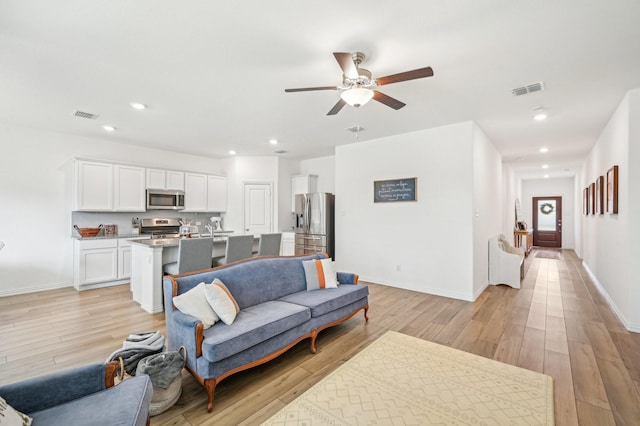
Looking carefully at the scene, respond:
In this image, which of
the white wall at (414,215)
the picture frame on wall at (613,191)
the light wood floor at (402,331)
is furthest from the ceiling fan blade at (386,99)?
the picture frame on wall at (613,191)

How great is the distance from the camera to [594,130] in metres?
4.92

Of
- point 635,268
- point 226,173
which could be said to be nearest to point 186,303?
point 635,268

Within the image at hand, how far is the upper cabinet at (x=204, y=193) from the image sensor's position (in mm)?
6637

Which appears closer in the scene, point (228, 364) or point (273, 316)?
point (228, 364)

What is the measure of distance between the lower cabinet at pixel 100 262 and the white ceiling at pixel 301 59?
205cm

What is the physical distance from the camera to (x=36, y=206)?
5.07 meters

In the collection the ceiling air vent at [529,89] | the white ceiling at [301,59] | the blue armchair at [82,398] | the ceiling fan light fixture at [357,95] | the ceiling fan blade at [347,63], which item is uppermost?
the white ceiling at [301,59]

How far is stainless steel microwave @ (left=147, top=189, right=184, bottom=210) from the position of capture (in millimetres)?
6016

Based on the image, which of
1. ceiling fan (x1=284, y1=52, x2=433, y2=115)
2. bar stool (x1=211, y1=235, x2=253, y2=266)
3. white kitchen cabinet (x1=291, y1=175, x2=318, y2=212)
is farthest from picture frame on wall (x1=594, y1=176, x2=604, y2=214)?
bar stool (x1=211, y1=235, x2=253, y2=266)

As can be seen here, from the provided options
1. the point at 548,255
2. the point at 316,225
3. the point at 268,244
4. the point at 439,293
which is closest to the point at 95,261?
the point at 268,244

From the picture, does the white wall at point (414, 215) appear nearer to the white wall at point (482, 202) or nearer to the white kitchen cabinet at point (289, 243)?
the white wall at point (482, 202)

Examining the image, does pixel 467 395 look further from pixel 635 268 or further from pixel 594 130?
pixel 594 130

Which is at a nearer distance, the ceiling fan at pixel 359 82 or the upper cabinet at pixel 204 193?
the ceiling fan at pixel 359 82

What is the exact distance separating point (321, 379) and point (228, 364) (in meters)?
0.77
